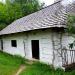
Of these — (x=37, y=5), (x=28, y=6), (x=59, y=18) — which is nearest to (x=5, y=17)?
(x=28, y=6)

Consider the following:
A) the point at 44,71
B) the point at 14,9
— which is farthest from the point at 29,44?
the point at 14,9

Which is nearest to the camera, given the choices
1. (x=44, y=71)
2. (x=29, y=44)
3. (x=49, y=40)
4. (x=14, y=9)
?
(x=44, y=71)

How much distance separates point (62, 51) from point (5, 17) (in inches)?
924

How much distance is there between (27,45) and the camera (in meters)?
16.3

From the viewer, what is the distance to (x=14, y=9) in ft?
119

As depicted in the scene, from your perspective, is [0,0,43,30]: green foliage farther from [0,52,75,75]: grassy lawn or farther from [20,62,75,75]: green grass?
[20,62,75,75]: green grass

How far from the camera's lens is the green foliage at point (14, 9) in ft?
112

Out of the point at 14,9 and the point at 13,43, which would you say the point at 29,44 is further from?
the point at 14,9

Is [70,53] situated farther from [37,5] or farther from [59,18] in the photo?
[37,5]

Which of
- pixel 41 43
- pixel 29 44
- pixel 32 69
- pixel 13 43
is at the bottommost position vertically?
pixel 32 69

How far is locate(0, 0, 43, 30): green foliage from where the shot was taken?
112ft

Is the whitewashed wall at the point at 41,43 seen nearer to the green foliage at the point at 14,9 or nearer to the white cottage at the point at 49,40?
the white cottage at the point at 49,40

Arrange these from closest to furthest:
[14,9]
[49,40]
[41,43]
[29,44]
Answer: [49,40]
[41,43]
[29,44]
[14,9]

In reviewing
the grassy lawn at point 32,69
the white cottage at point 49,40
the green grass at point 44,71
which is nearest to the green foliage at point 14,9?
the white cottage at point 49,40
